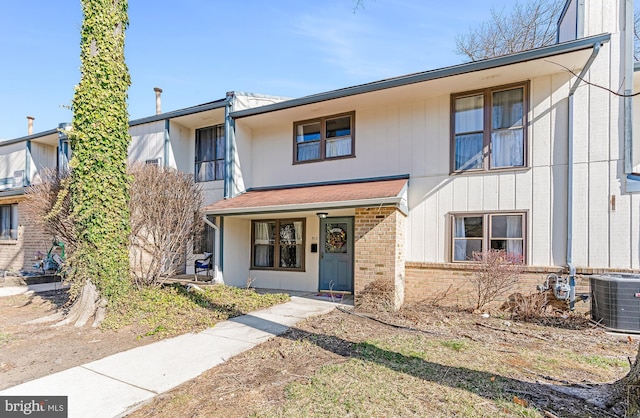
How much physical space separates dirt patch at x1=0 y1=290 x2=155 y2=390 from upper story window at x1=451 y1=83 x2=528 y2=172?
25.2 feet

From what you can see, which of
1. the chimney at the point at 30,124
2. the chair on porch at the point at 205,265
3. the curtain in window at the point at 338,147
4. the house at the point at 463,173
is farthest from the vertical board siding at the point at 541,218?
the chimney at the point at 30,124

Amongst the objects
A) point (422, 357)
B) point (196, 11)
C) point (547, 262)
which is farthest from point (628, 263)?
point (196, 11)

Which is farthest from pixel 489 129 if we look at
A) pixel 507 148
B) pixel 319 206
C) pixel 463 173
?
pixel 319 206

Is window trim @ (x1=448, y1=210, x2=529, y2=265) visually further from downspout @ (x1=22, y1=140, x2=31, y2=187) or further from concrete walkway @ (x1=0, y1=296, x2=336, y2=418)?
downspout @ (x1=22, y1=140, x2=31, y2=187)

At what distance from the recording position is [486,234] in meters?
7.89

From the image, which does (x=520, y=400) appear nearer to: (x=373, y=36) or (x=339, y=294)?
(x=339, y=294)

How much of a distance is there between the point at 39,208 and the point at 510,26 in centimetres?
2115

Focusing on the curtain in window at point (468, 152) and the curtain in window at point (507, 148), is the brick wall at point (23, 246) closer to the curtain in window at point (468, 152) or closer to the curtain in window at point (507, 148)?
the curtain in window at point (468, 152)

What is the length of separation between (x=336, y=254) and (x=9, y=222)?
15043 mm

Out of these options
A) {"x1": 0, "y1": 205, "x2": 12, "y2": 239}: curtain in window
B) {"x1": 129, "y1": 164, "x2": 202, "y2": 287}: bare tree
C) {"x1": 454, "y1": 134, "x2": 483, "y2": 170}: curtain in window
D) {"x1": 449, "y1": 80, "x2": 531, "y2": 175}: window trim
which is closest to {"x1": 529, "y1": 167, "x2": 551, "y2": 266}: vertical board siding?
{"x1": 449, "y1": 80, "x2": 531, "y2": 175}: window trim

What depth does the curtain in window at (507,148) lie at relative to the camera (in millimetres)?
7739

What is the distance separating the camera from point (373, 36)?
841 cm

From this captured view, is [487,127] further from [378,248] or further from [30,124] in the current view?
[30,124]

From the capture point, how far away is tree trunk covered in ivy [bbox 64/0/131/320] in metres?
6.37
